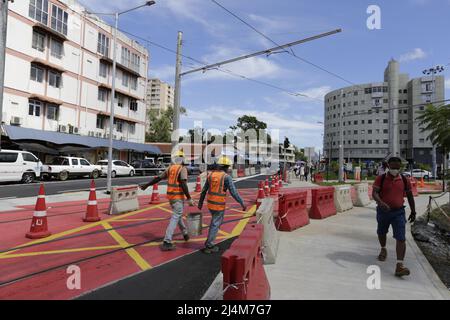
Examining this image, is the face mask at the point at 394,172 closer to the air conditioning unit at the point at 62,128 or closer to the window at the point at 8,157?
the window at the point at 8,157

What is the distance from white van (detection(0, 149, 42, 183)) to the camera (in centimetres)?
1942

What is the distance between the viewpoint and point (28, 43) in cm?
2736

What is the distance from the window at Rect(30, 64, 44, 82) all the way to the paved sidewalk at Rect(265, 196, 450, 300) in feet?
91.2

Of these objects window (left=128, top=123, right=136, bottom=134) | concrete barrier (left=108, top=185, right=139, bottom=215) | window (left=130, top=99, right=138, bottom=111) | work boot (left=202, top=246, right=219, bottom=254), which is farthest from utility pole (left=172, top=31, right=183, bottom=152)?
window (left=128, top=123, right=136, bottom=134)

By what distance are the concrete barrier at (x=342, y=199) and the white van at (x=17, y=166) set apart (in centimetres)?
1788

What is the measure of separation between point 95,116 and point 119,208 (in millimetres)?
28464

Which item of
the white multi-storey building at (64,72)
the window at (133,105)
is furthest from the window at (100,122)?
the window at (133,105)

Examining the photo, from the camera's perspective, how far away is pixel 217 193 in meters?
6.10

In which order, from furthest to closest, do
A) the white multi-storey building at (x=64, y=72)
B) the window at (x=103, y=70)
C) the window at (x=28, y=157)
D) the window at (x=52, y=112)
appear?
1. the window at (x=103, y=70)
2. the window at (x=52, y=112)
3. the white multi-storey building at (x=64, y=72)
4. the window at (x=28, y=157)

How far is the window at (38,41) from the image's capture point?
28.2m

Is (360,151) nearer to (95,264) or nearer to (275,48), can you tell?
(275,48)

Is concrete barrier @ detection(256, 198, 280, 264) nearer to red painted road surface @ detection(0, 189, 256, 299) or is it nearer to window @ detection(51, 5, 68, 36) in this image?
red painted road surface @ detection(0, 189, 256, 299)

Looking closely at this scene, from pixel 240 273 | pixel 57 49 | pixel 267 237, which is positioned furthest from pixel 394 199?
pixel 57 49
